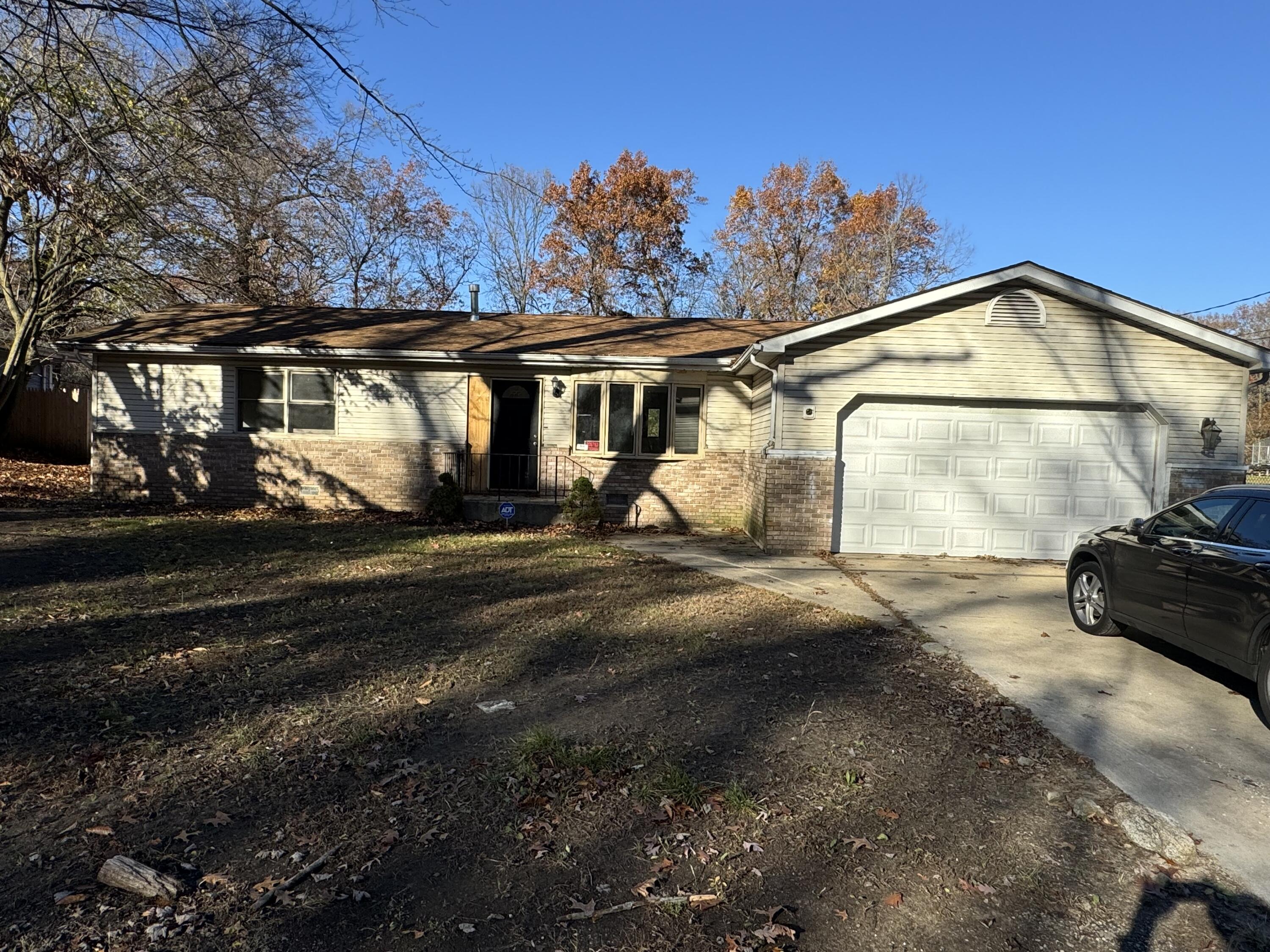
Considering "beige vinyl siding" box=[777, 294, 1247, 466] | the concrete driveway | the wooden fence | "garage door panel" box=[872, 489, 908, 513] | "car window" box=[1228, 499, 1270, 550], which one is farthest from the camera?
the wooden fence

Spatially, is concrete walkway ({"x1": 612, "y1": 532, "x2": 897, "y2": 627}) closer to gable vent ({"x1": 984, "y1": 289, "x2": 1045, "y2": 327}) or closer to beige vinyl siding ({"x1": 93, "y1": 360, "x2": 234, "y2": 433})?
gable vent ({"x1": 984, "y1": 289, "x2": 1045, "y2": 327})

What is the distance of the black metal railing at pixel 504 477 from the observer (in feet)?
44.6

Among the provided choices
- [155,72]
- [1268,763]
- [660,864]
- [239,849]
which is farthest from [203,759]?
[155,72]

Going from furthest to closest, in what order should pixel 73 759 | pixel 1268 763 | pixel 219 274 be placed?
pixel 219 274 → pixel 1268 763 → pixel 73 759

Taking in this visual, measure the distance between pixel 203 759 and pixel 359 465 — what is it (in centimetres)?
1049

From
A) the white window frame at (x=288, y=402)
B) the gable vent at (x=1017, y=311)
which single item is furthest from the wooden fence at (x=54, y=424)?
the gable vent at (x=1017, y=311)

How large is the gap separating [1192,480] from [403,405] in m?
12.3

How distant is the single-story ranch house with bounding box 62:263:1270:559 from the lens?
10.3m

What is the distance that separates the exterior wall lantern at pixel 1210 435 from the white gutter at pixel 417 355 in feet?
22.1

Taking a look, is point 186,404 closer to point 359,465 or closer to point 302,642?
point 359,465

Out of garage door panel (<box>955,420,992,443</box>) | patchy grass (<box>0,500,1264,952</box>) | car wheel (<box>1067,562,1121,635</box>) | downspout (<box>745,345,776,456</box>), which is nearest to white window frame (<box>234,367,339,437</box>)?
patchy grass (<box>0,500,1264,952</box>)

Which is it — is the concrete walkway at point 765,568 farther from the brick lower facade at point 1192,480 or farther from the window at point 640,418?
the brick lower facade at point 1192,480

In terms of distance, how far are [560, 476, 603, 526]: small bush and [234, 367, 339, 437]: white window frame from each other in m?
4.63

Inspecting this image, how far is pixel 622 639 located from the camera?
6.18 meters
